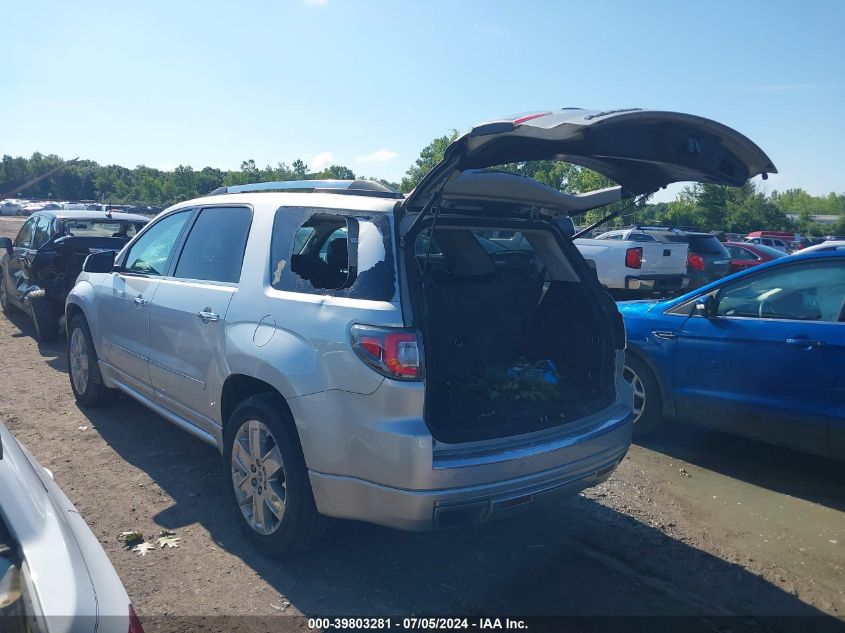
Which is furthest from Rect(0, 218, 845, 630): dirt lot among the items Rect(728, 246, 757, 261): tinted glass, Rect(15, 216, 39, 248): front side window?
Rect(728, 246, 757, 261): tinted glass

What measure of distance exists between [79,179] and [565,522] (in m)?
98.9

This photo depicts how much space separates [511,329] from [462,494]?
1590 millimetres

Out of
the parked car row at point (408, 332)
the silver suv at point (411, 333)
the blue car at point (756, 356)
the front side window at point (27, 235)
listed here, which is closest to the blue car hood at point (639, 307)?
the blue car at point (756, 356)

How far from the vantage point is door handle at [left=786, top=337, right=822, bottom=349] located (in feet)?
15.1

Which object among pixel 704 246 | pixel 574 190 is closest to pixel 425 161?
pixel 574 190

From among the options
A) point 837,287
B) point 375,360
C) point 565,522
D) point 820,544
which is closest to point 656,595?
point 565,522

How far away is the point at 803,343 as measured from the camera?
15.3 feet

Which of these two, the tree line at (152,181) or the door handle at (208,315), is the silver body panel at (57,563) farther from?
the tree line at (152,181)

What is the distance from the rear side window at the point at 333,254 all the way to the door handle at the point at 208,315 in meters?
0.50

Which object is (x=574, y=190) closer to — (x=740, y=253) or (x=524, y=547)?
(x=740, y=253)

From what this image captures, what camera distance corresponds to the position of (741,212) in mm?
57625

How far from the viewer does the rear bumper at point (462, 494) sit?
9.71ft

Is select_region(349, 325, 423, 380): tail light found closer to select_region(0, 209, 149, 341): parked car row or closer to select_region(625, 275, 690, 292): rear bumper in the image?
select_region(0, 209, 149, 341): parked car row

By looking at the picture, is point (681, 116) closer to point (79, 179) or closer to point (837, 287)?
point (837, 287)
